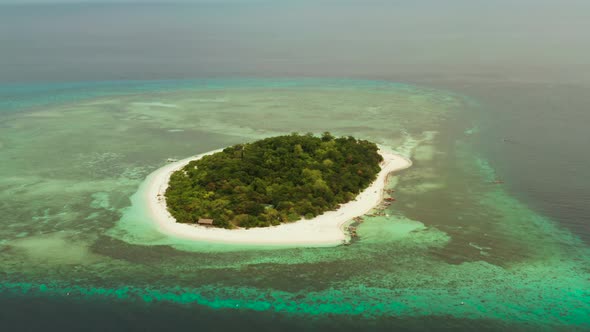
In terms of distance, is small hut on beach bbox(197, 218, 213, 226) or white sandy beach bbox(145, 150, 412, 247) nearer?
white sandy beach bbox(145, 150, 412, 247)

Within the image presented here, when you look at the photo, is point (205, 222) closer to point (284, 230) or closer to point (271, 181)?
point (284, 230)

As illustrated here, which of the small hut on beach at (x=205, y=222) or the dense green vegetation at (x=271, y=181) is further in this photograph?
the dense green vegetation at (x=271, y=181)

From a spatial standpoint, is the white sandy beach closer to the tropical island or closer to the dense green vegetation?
the tropical island

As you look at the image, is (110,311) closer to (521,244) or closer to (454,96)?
(521,244)

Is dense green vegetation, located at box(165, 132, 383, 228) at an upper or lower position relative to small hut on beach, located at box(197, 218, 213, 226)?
upper

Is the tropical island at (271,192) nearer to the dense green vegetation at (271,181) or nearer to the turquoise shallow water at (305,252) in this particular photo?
the dense green vegetation at (271,181)

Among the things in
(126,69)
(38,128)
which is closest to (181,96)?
(38,128)

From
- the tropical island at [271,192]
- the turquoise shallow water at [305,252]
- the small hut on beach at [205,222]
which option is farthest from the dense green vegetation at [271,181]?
the turquoise shallow water at [305,252]

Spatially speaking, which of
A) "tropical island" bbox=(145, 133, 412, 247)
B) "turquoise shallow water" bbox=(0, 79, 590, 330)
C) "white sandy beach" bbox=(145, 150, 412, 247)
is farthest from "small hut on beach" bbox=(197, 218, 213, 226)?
"turquoise shallow water" bbox=(0, 79, 590, 330)
